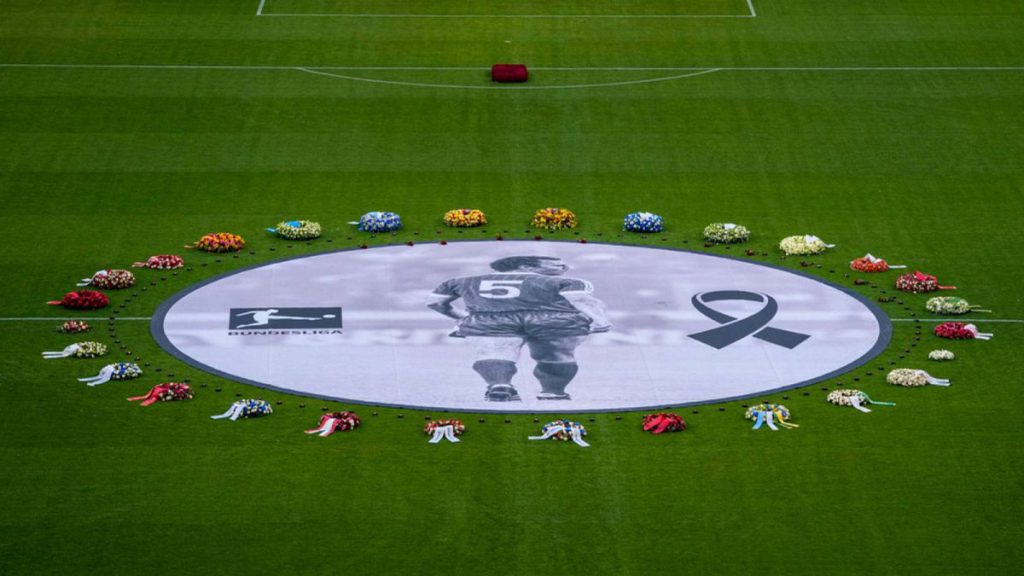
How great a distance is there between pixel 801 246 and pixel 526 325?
12492 millimetres

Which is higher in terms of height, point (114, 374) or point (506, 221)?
point (506, 221)

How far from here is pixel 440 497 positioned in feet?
189

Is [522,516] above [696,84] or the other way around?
the other way around

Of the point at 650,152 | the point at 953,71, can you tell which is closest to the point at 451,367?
the point at 650,152

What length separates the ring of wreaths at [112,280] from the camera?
72438 mm

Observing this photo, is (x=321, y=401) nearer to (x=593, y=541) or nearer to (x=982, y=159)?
(x=593, y=541)

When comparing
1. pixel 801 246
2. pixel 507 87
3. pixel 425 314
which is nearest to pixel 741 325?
pixel 801 246

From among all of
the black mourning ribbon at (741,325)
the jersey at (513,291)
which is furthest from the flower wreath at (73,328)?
the black mourning ribbon at (741,325)

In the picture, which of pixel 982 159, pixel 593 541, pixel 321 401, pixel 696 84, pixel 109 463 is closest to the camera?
pixel 593 541

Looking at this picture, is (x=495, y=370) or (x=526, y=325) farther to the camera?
(x=526, y=325)

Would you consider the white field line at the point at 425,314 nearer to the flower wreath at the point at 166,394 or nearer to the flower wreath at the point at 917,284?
the flower wreath at the point at 917,284

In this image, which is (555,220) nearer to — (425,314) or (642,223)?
(642,223)

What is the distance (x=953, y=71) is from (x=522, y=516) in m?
44.6

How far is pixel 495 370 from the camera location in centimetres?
6625
